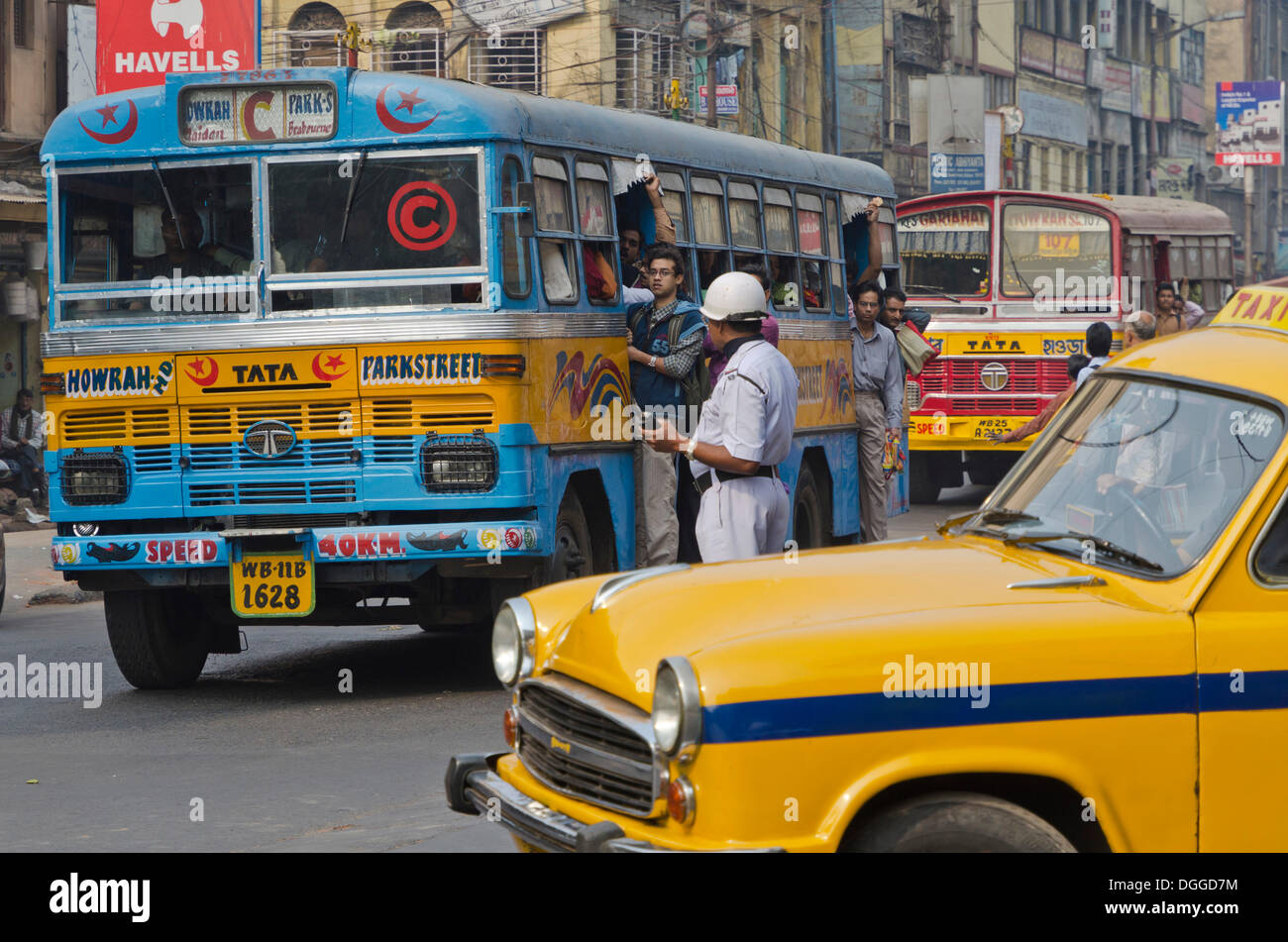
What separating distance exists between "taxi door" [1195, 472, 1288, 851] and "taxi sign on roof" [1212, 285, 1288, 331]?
904 mm

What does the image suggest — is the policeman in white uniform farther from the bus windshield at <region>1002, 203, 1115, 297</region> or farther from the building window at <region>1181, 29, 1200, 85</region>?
the building window at <region>1181, 29, 1200, 85</region>

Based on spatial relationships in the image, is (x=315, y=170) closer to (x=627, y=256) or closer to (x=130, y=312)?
(x=130, y=312)

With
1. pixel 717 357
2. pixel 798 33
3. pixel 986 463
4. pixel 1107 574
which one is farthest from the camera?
pixel 798 33

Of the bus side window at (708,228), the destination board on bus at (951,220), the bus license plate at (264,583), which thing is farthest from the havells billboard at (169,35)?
the bus license plate at (264,583)

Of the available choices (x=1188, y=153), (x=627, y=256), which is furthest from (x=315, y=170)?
(x=1188, y=153)

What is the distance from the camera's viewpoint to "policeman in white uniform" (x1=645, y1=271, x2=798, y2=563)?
24.7ft

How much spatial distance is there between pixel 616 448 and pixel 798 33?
38.3 m

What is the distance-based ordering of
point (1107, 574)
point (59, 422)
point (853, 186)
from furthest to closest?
point (853, 186) < point (59, 422) < point (1107, 574)

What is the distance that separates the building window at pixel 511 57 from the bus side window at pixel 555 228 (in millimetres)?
28297

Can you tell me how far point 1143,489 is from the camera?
16.0 feet

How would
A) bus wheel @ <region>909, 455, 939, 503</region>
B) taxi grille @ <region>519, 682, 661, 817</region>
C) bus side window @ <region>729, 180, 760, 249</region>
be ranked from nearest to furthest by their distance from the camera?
taxi grille @ <region>519, 682, 661, 817</region> → bus side window @ <region>729, 180, 760, 249</region> → bus wheel @ <region>909, 455, 939, 503</region>

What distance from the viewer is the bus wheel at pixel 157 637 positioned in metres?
10.6

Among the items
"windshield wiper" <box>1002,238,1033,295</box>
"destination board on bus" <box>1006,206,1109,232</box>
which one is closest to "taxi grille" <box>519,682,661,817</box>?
"windshield wiper" <box>1002,238,1033,295</box>

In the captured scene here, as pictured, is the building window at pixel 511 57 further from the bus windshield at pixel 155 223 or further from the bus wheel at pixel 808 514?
the bus windshield at pixel 155 223
